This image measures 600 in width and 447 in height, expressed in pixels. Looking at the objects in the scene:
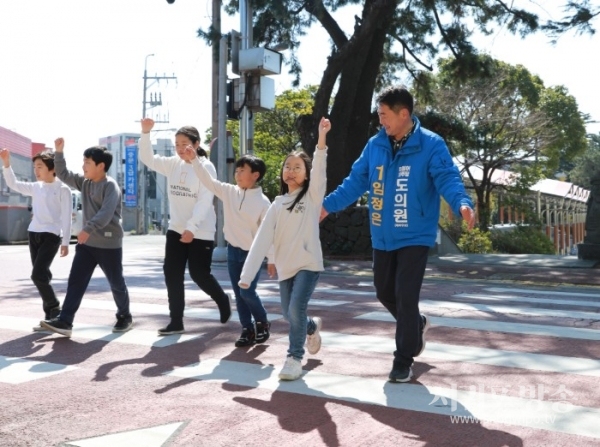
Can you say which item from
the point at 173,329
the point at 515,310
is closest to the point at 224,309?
the point at 173,329

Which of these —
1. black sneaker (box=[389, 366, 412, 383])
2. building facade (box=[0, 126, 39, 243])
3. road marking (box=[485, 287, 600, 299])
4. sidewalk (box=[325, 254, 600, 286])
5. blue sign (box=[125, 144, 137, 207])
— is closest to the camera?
black sneaker (box=[389, 366, 412, 383])

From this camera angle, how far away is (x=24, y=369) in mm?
5074

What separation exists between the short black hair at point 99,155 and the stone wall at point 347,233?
34.9 ft

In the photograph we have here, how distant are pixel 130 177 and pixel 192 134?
154 ft

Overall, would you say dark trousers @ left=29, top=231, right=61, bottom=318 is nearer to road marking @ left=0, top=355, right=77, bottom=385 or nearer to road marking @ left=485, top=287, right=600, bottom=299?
road marking @ left=0, top=355, right=77, bottom=385

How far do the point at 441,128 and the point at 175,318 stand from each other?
14.9 metres

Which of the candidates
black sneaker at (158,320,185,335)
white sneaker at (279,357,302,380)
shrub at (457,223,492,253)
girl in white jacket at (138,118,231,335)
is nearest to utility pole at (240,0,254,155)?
girl in white jacket at (138,118,231,335)

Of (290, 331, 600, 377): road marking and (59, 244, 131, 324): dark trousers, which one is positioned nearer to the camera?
(290, 331, 600, 377): road marking

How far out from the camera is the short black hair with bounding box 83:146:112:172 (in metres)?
6.44

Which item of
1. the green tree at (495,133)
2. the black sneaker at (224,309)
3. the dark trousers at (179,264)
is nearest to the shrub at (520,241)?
the green tree at (495,133)

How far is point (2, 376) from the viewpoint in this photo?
4.87 meters

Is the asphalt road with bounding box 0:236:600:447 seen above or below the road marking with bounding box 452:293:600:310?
below

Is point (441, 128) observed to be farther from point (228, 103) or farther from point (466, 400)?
point (466, 400)

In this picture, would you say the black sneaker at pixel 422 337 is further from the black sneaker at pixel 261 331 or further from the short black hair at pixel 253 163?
the short black hair at pixel 253 163
